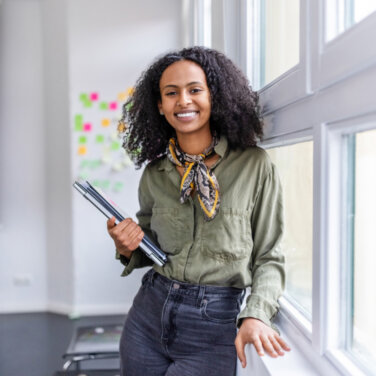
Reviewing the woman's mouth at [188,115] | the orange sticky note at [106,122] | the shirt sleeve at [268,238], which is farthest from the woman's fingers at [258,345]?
the orange sticky note at [106,122]

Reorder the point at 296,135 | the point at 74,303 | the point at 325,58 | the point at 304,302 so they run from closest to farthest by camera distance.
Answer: the point at 325,58 → the point at 296,135 → the point at 304,302 → the point at 74,303

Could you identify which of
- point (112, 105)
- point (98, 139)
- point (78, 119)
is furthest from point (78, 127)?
A: point (112, 105)

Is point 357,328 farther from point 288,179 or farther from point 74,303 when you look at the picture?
point 74,303

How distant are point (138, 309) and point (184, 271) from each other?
0.21m

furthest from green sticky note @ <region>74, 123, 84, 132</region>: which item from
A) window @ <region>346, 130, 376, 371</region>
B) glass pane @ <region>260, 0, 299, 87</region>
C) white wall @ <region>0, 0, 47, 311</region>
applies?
window @ <region>346, 130, 376, 371</region>

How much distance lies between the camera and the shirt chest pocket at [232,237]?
1.09 meters

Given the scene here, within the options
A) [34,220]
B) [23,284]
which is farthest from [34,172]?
[23,284]

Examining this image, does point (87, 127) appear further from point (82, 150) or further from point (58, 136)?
point (58, 136)

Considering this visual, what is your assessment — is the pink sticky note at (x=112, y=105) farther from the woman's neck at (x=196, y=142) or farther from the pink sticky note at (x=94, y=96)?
the woman's neck at (x=196, y=142)

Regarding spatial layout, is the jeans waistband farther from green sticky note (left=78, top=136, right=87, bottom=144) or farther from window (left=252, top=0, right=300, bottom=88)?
green sticky note (left=78, top=136, right=87, bottom=144)

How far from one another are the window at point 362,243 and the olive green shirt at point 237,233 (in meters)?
0.18

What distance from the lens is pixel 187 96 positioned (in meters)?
1.14

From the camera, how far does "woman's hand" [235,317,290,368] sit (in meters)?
0.92

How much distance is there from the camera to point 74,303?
12.5 ft
